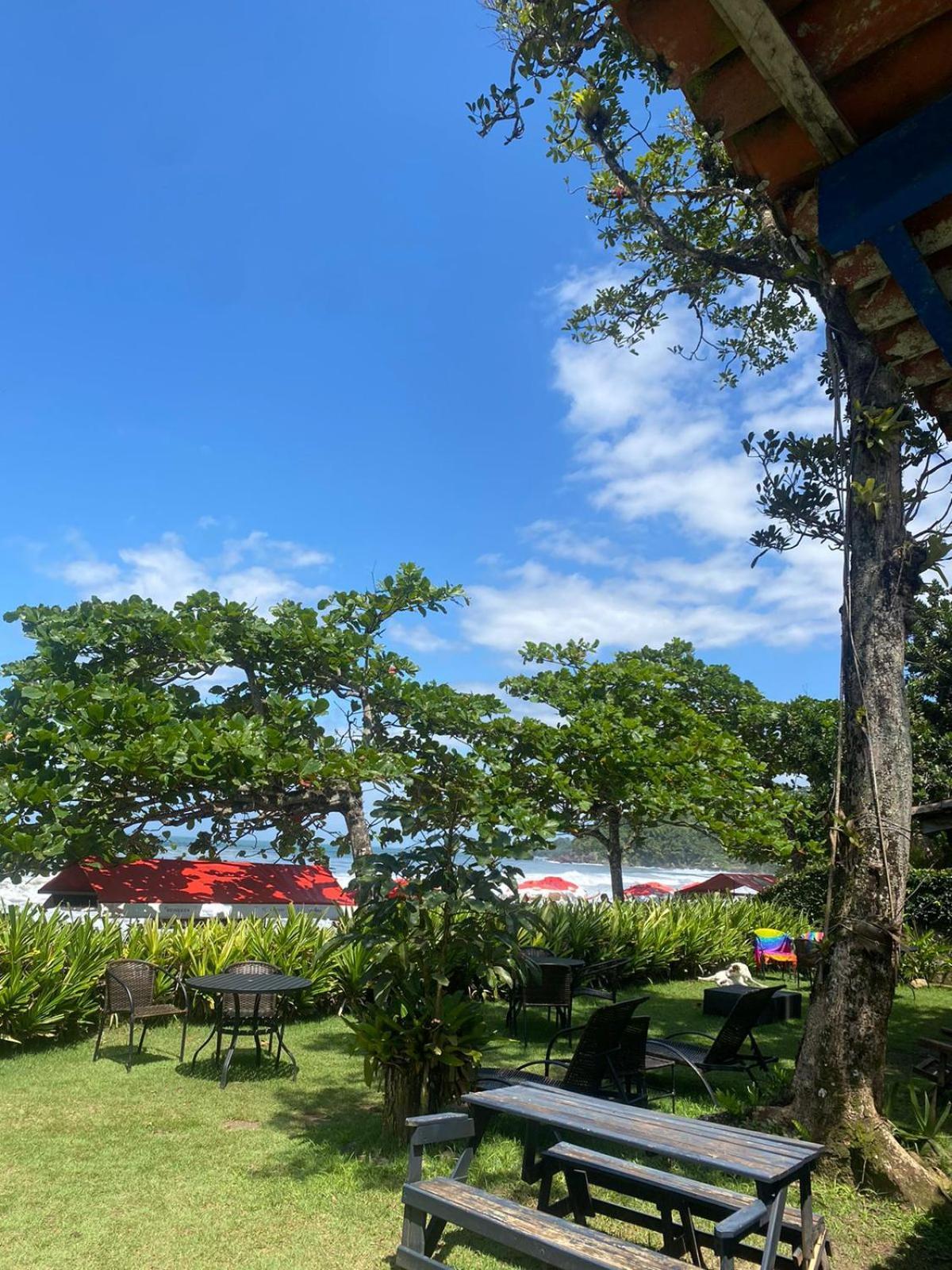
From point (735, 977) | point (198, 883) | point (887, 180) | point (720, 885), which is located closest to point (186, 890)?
point (198, 883)

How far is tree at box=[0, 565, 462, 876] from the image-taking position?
Result: 29.8 feet

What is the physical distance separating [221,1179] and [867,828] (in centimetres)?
440

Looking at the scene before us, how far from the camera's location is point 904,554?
5109 millimetres

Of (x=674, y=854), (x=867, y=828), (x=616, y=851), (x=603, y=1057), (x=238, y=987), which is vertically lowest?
(x=674, y=854)

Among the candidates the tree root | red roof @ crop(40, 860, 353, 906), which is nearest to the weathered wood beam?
the tree root

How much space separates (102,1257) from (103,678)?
741cm

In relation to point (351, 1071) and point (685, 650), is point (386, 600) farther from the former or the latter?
point (685, 650)

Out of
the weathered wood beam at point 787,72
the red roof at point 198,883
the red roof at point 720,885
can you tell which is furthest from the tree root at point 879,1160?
the red roof at point 720,885

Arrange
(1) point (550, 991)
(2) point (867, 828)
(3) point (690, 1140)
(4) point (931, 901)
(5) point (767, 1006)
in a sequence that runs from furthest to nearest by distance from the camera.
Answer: (4) point (931, 901) → (5) point (767, 1006) → (1) point (550, 991) → (2) point (867, 828) → (3) point (690, 1140)

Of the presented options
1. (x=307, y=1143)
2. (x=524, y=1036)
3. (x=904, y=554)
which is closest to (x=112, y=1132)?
(x=307, y=1143)

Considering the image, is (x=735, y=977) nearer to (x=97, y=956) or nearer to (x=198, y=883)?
(x=97, y=956)

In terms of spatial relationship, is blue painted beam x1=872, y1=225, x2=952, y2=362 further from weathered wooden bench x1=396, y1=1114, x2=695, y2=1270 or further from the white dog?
the white dog

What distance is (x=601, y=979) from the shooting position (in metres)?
11.6

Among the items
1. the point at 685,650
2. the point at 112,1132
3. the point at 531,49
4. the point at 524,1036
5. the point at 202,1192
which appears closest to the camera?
the point at 202,1192
